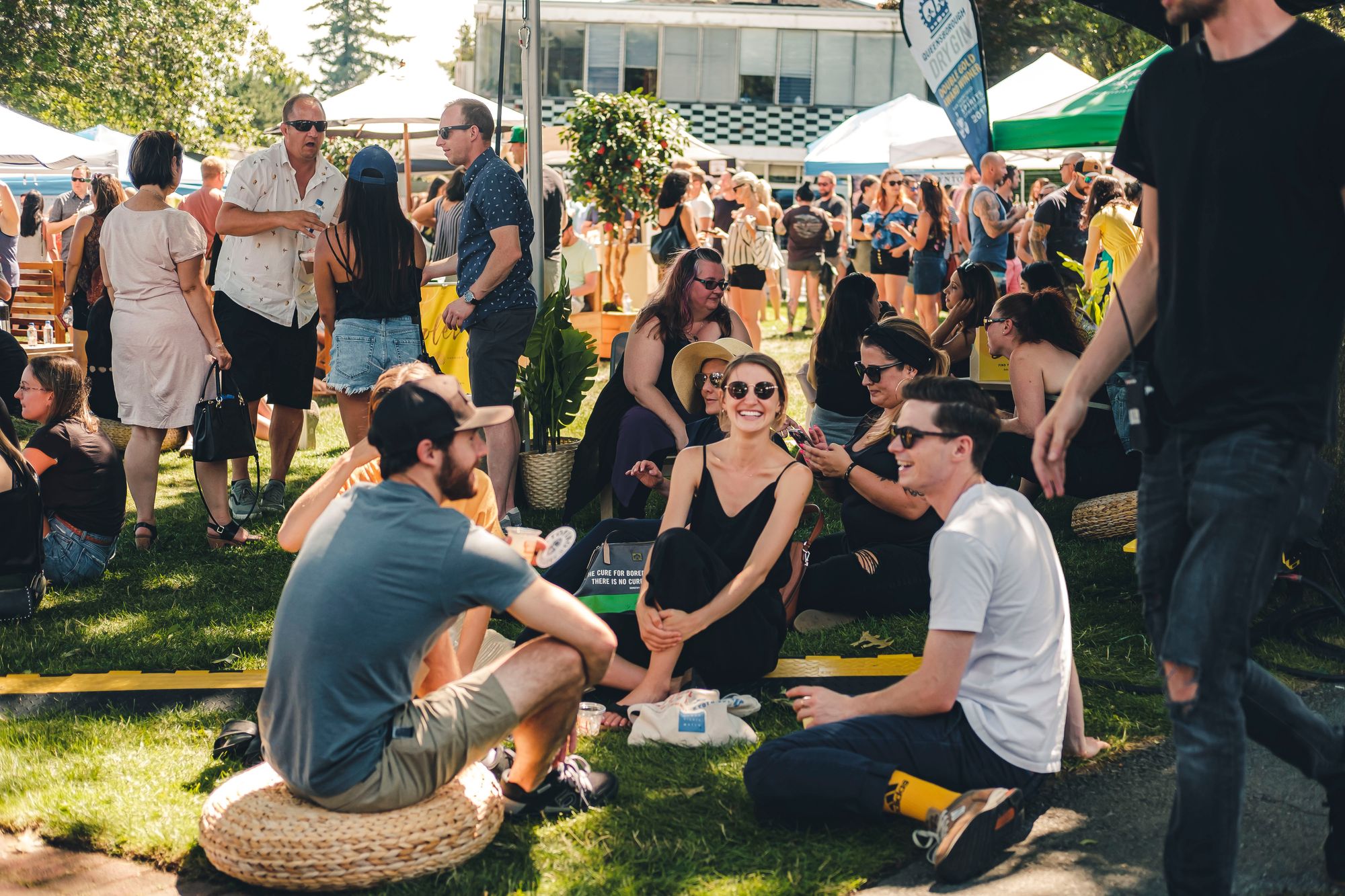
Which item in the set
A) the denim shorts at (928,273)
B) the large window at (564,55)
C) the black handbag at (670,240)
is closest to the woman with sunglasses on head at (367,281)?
the black handbag at (670,240)

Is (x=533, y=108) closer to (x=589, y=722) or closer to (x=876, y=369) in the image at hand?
(x=876, y=369)

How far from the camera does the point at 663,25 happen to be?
35688mm

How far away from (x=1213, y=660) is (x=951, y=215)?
15370 millimetres

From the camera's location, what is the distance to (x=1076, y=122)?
26.6 ft

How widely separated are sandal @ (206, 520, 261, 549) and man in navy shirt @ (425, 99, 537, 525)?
129cm

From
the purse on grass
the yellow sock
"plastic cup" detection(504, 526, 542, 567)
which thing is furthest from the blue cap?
the yellow sock

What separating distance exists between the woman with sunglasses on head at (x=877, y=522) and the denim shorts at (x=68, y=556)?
3170mm

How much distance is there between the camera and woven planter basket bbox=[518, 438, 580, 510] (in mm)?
7219

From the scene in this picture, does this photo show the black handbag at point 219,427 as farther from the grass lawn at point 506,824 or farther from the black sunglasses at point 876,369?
the black sunglasses at point 876,369

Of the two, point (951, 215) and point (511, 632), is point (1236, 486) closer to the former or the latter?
point (511, 632)

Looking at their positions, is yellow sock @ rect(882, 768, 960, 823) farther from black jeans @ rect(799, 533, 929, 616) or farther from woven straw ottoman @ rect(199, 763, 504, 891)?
black jeans @ rect(799, 533, 929, 616)

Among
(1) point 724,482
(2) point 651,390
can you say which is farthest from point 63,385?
(1) point 724,482

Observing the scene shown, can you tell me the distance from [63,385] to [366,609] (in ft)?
11.5

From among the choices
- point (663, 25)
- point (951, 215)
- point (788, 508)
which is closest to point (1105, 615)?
point (788, 508)
